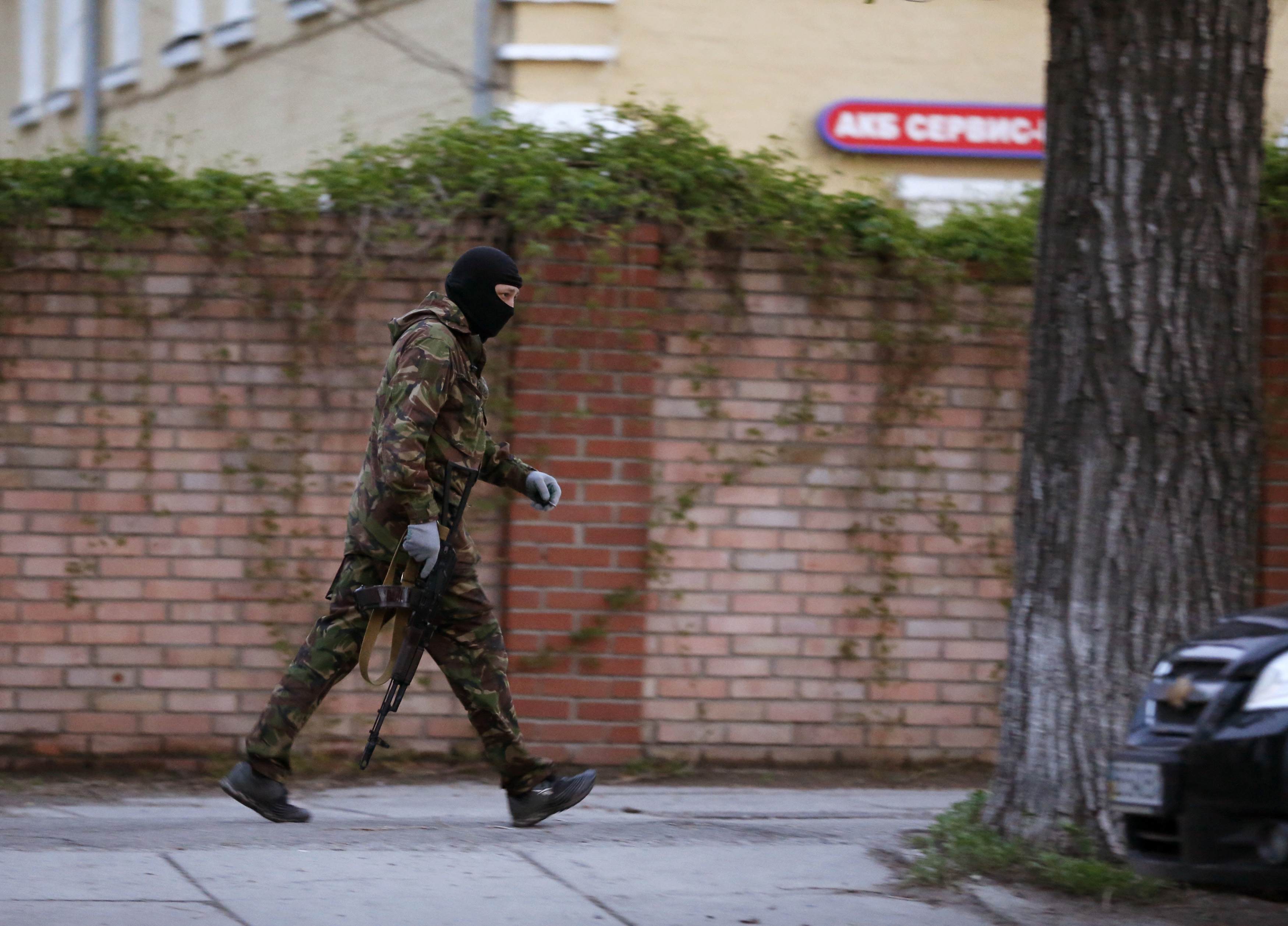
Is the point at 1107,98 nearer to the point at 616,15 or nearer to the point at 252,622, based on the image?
the point at 252,622

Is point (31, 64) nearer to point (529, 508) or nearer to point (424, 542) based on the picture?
point (529, 508)

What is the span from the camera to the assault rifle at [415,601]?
16.6ft

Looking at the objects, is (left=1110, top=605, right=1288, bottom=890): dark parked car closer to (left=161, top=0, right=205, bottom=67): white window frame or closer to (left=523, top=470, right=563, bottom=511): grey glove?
(left=523, top=470, right=563, bottom=511): grey glove

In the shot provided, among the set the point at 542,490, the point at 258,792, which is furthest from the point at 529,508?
the point at 258,792

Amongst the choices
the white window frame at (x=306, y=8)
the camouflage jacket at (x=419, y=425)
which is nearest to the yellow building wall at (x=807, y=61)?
the white window frame at (x=306, y=8)

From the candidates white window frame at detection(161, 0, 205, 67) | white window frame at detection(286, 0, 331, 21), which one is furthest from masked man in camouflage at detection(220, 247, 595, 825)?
white window frame at detection(161, 0, 205, 67)

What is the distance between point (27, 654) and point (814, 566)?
3.26 metres

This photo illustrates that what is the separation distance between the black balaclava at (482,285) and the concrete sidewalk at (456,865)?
1.70m

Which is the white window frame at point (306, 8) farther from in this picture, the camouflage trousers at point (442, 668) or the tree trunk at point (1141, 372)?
the tree trunk at point (1141, 372)

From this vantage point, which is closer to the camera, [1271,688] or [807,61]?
[1271,688]

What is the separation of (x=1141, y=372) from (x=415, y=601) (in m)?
2.33

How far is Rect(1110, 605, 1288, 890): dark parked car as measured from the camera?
3686 millimetres

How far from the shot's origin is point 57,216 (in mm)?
6469

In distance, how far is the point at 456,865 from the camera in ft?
15.9
